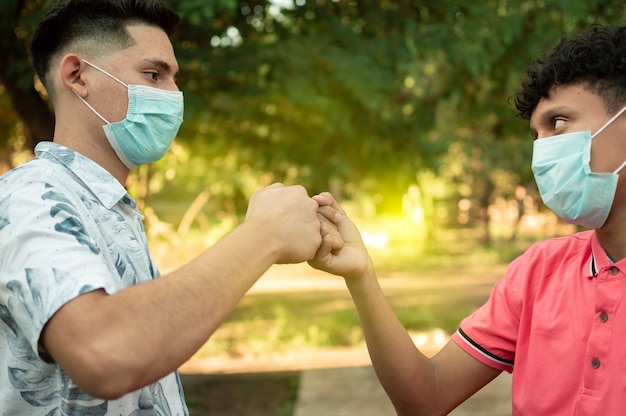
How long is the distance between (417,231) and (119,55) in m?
18.1

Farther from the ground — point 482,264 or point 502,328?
point 502,328

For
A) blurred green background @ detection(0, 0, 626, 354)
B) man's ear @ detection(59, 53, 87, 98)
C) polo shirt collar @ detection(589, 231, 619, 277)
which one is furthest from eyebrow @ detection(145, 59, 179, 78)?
polo shirt collar @ detection(589, 231, 619, 277)

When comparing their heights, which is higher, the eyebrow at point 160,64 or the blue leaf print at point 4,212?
the eyebrow at point 160,64

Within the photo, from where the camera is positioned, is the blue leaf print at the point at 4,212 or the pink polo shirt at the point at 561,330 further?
the pink polo shirt at the point at 561,330

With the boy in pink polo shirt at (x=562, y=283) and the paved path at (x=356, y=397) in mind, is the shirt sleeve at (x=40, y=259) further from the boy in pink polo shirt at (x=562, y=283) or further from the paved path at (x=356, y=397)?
the paved path at (x=356, y=397)

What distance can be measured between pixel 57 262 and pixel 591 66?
4.50ft

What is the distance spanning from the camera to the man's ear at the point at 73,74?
1.85 m

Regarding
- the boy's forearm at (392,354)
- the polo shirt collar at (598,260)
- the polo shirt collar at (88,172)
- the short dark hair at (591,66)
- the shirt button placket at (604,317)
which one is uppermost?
the short dark hair at (591,66)

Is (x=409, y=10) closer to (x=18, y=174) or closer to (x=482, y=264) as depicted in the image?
(x=18, y=174)

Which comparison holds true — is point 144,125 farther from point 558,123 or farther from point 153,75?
point 558,123

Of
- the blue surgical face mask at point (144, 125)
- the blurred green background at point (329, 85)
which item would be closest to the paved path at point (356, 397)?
the blurred green background at point (329, 85)

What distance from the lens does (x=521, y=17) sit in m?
5.07

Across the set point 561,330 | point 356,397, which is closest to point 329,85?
point 356,397

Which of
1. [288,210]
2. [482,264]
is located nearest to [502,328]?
Answer: [288,210]
